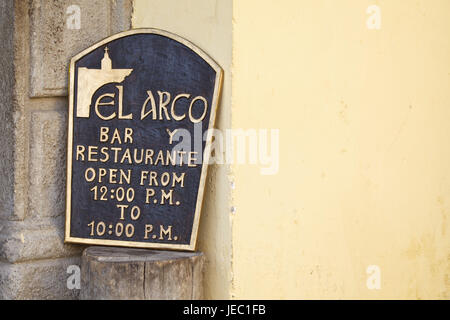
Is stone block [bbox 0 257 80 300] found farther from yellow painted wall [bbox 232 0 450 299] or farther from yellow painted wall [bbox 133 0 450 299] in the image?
yellow painted wall [bbox 232 0 450 299]

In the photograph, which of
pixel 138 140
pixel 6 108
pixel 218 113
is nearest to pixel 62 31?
pixel 6 108

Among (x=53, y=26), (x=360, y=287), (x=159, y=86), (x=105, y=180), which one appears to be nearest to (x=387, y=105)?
(x=360, y=287)

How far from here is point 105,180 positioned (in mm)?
3457

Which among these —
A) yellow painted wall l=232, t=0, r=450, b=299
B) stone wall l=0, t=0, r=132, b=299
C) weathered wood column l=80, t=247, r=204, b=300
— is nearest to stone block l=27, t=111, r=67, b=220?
stone wall l=0, t=0, r=132, b=299

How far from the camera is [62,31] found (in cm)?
349

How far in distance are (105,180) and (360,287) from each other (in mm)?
1268

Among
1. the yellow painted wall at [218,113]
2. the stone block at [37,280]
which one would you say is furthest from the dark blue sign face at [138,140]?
the stone block at [37,280]

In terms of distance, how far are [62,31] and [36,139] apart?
50 centimetres

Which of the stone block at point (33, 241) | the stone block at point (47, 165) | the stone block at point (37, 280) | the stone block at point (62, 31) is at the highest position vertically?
the stone block at point (62, 31)

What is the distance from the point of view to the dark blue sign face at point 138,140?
3.35 m

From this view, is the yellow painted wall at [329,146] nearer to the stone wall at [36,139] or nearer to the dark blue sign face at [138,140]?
the dark blue sign face at [138,140]

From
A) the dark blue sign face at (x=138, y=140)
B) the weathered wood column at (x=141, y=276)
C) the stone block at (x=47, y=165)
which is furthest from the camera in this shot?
the stone block at (x=47, y=165)

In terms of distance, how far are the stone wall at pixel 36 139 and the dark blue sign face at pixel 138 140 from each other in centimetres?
10

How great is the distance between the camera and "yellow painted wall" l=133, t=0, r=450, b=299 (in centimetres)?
325
